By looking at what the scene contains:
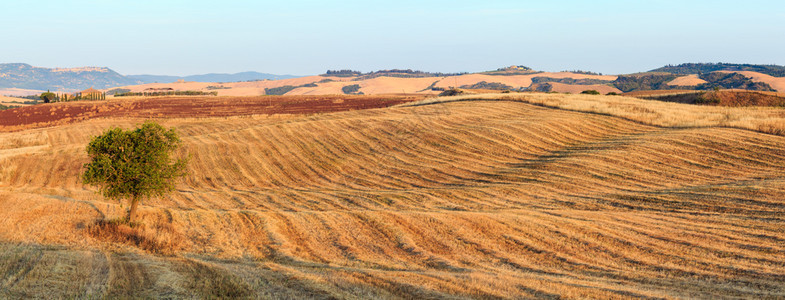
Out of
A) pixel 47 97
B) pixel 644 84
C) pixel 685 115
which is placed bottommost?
pixel 685 115

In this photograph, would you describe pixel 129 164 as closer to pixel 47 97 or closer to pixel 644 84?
pixel 47 97

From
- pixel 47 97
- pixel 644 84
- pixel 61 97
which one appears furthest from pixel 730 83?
pixel 47 97

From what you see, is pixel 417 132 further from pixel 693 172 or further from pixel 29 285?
pixel 29 285

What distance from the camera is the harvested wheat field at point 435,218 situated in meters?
11.0

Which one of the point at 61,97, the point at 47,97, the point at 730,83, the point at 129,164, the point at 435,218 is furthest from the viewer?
the point at 730,83

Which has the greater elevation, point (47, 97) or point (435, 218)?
point (47, 97)

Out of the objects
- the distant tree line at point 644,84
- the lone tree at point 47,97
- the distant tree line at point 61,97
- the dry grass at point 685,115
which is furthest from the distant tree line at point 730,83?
the lone tree at point 47,97

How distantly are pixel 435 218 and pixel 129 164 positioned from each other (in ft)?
37.8

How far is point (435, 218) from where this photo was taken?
1797 centimetres

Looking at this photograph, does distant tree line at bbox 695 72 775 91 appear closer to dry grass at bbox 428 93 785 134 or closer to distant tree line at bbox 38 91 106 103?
dry grass at bbox 428 93 785 134

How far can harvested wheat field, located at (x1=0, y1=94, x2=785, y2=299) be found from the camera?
11.0 m

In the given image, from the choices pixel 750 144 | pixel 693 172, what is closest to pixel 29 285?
pixel 693 172

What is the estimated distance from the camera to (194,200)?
24844mm

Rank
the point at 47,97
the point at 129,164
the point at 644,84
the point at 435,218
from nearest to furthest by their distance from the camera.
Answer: the point at 129,164
the point at 435,218
the point at 47,97
the point at 644,84
